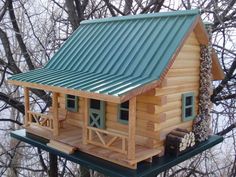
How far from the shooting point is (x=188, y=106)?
387cm

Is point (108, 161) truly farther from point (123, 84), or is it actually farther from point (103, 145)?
point (123, 84)

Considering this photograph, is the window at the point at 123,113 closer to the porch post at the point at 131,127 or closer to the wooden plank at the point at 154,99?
the wooden plank at the point at 154,99

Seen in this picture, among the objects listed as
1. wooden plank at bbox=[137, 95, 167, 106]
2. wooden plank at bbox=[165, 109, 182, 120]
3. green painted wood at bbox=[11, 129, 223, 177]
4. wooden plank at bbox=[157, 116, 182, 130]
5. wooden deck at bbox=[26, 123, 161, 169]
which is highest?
wooden plank at bbox=[137, 95, 167, 106]

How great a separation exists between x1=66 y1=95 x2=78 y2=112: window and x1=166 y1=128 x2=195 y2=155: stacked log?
1282mm

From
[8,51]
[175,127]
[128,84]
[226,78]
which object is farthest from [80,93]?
[8,51]

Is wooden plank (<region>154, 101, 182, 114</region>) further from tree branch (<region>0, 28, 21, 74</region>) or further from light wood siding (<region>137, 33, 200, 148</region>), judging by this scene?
tree branch (<region>0, 28, 21, 74</region>)

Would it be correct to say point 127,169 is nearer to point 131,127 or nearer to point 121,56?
point 131,127

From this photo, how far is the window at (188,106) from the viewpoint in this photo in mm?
3764

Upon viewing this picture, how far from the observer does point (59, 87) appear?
3355 millimetres

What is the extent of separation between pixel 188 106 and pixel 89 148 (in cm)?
127

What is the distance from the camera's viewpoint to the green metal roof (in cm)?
320

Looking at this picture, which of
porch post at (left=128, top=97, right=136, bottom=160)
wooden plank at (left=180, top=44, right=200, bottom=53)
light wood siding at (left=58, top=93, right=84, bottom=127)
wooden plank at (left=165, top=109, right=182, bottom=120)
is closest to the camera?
porch post at (left=128, top=97, right=136, bottom=160)

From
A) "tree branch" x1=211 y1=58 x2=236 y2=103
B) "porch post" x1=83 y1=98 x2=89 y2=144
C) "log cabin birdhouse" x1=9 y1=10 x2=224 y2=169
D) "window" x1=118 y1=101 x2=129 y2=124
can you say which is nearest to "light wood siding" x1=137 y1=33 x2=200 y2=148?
"log cabin birdhouse" x1=9 y1=10 x2=224 y2=169

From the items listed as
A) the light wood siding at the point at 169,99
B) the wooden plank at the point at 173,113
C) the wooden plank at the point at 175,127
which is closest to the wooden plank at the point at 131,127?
the light wood siding at the point at 169,99
